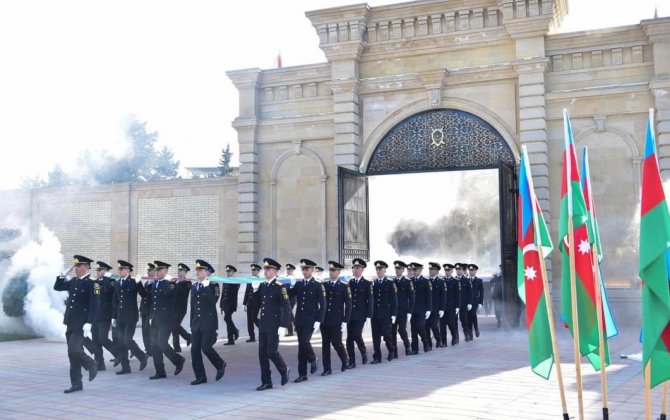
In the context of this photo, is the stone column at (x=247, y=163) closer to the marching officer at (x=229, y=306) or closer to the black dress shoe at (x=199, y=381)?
the marching officer at (x=229, y=306)

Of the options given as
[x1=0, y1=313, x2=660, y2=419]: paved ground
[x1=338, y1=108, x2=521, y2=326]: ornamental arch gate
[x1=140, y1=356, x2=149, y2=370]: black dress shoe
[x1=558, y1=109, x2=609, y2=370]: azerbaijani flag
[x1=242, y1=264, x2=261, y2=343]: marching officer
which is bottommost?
[x1=0, y1=313, x2=660, y2=419]: paved ground

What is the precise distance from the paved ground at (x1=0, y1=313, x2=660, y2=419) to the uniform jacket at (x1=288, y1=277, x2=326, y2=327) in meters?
0.84

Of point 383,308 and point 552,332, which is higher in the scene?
point 552,332

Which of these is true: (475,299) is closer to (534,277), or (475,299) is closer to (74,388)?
(74,388)

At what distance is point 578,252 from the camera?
5.89 m

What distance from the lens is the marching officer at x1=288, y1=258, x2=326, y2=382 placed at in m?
9.95

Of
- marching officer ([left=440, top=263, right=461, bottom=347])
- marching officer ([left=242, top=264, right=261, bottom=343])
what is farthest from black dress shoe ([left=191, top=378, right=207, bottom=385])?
marching officer ([left=440, top=263, right=461, bottom=347])

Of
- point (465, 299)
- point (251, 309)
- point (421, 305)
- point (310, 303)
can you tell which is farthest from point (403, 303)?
point (251, 309)

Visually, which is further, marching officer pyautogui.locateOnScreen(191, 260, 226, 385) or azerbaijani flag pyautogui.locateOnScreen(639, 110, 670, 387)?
marching officer pyautogui.locateOnScreen(191, 260, 226, 385)

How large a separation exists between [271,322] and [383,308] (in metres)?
3.01

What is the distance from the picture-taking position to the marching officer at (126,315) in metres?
10.9

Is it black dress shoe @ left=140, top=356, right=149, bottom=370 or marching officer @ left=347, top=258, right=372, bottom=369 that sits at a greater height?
marching officer @ left=347, top=258, right=372, bottom=369

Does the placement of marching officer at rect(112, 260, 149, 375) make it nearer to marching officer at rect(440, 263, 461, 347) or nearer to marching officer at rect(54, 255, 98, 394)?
marching officer at rect(54, 255, 98, 394)

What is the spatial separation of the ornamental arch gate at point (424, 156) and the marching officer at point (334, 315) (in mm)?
6766
